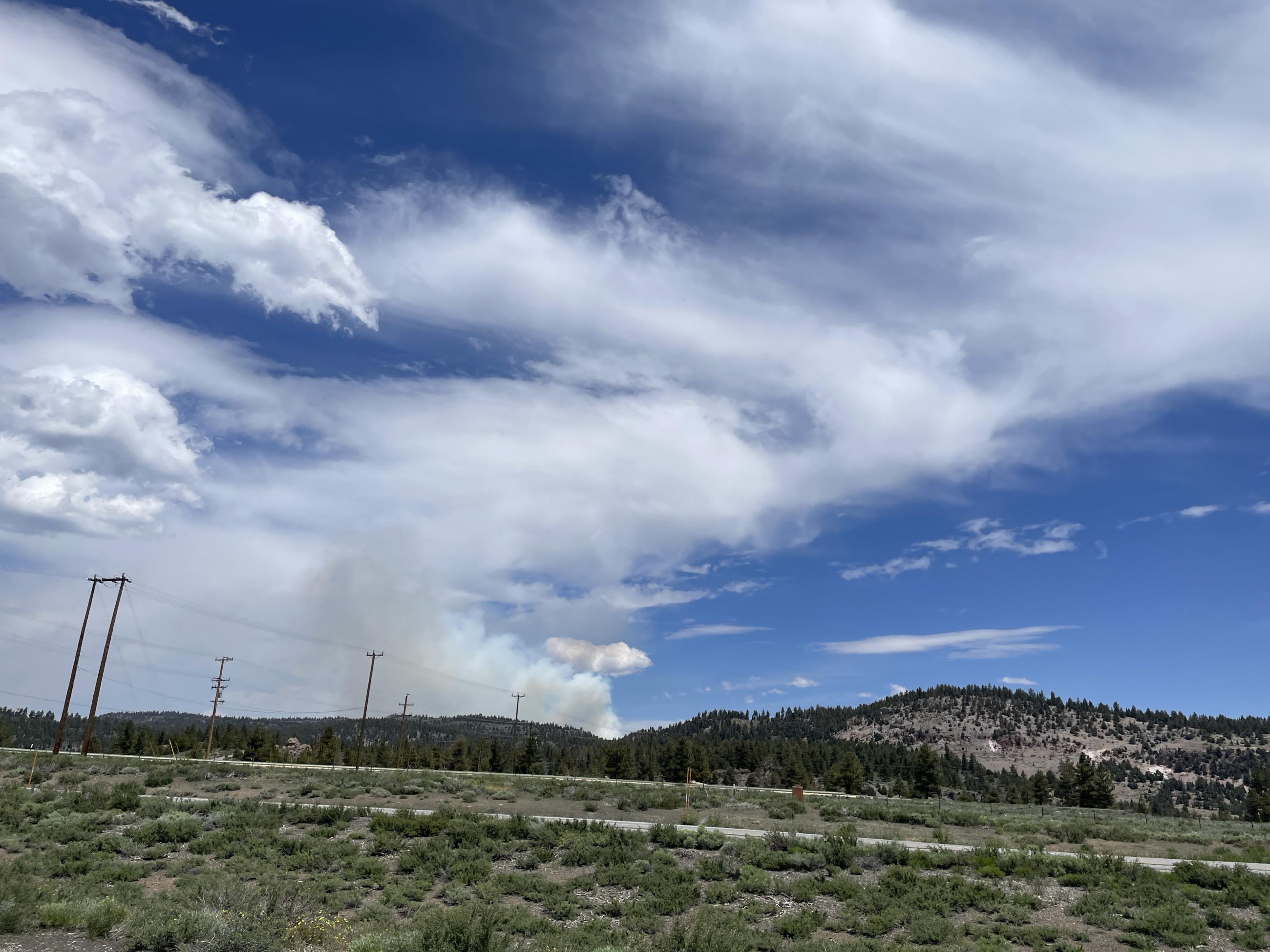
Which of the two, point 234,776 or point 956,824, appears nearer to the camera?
point 956,824

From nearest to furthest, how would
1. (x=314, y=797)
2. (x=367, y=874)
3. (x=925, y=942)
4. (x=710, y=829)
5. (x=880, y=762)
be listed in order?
(x=925, y=942), (x=367, y=874), (x=710, y=829), (x=314, y=797), (x=880, y=762)

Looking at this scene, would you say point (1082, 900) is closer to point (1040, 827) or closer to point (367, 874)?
point (1040, 827)

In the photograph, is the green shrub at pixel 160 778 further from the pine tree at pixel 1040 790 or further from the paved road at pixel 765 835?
the pine tree at pixel 1040 790

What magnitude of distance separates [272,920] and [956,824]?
33729mm

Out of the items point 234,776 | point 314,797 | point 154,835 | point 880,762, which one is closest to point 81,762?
point 234,776

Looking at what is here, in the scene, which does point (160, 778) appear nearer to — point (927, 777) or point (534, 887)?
point (534, 887)

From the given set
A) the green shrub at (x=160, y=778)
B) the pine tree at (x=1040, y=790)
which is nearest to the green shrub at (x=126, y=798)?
the green shrub at (x=160, y=778)

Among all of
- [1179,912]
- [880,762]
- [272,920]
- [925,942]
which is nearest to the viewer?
[272,920]

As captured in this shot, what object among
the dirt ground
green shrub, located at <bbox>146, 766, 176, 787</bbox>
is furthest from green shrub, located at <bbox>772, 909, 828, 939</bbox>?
green shrub, located at <bbox>146, 766, 176, 787</bbox>

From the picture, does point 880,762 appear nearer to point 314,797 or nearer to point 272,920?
point 314,797

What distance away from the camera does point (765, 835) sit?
27922mm

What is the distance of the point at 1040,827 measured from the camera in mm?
36281

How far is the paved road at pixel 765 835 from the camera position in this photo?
2644cm

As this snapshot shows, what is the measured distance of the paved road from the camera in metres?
→ 26.4
